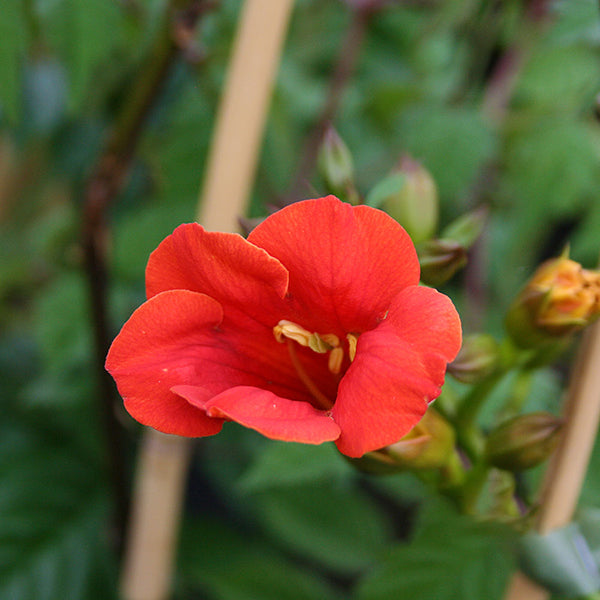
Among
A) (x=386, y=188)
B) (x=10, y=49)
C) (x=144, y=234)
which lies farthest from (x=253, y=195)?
(x=386, y=188)

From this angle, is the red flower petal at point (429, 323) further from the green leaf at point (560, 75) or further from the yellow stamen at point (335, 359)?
the green leaf at point (560, 75)

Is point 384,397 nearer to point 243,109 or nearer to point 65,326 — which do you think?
point 243,109

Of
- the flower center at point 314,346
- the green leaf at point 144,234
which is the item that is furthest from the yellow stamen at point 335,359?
the green leaf at point 144,234

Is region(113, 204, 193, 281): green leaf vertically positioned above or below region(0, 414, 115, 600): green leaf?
above

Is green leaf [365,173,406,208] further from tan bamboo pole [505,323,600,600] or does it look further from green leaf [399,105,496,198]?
green leaf [399,105,496,198]

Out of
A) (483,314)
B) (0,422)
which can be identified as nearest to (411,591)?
(483,314)

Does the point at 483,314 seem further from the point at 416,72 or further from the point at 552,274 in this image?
the point at 552,274

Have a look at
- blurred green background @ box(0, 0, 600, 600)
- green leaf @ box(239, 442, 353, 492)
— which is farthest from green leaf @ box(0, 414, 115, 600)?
green leaf @ box(239, 442, 353, 492)
